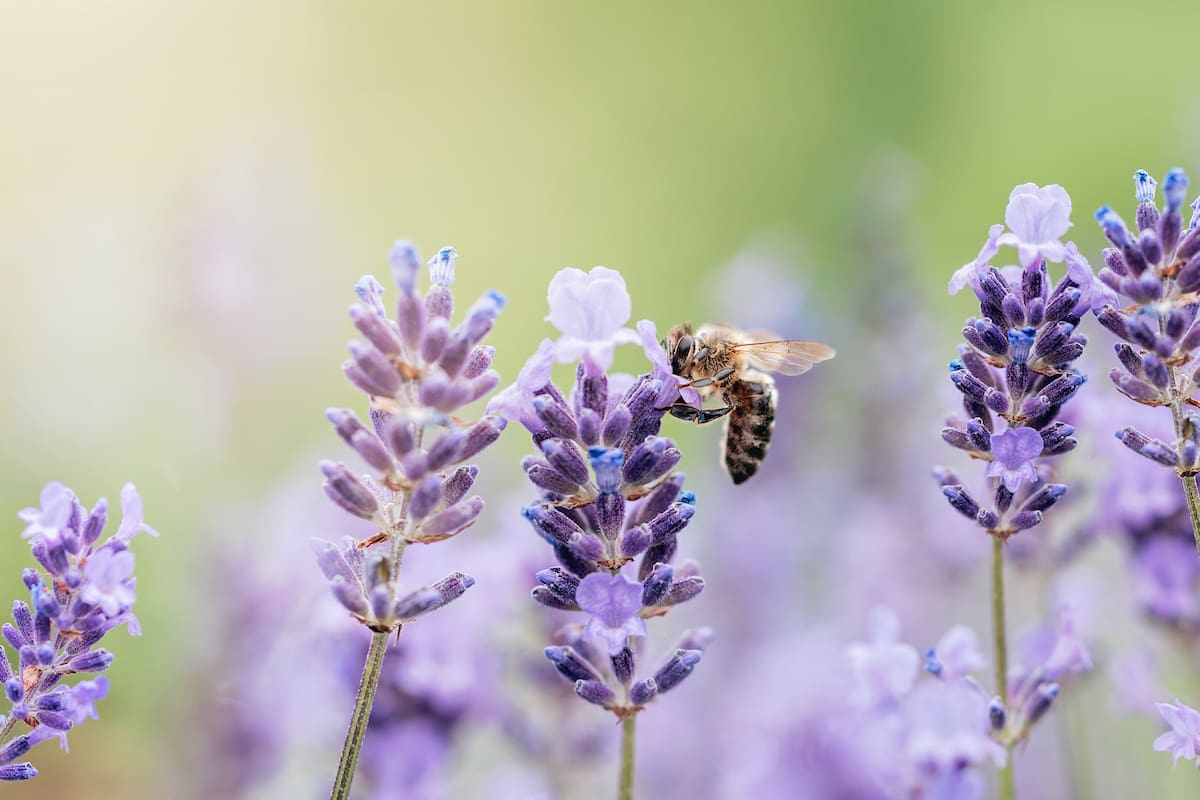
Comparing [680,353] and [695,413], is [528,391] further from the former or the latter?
[680,353]

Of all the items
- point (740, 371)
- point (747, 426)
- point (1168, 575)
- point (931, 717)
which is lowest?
point (931, 717)

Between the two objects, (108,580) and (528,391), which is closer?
(108,580)

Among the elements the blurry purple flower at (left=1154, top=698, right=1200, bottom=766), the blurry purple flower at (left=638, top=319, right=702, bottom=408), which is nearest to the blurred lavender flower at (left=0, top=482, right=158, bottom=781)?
the blurry purple flower at (left=638, top=319, right=702, bottom=408)

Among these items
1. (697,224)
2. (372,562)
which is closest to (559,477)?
(372,562)

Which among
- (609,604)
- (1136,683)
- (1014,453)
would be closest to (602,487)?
(609,604)

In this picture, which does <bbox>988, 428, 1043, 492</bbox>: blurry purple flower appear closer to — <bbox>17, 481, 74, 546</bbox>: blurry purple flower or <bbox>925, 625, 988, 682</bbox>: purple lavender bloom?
<bbox>925, 625, 988, 682</bbox>: purple lavender bloom

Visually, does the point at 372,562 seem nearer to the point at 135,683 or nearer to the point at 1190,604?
the point at 1190,604
